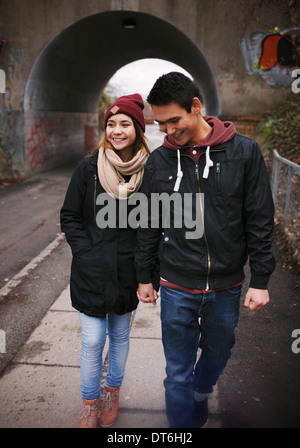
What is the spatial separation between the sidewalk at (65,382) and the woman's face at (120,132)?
1.90 meters

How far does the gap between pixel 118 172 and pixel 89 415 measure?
5.33 feet

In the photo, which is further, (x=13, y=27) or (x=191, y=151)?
(x=13, y=27)

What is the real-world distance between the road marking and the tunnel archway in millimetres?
7497

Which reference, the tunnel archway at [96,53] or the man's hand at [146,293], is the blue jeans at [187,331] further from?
the tunnel archway at [96,53]

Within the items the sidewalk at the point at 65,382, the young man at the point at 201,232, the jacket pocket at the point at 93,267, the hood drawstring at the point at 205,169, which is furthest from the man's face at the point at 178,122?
the sidewalk at the point at 65,382

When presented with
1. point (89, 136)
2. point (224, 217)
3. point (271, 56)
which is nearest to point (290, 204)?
point (224, 217)

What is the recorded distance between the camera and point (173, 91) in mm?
2094

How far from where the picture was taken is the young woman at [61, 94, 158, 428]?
8.06ft

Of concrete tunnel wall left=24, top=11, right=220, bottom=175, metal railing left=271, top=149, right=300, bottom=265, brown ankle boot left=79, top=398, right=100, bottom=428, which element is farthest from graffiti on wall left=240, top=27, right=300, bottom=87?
brown ankle boot left=79, top=398, right=100, bottom=428

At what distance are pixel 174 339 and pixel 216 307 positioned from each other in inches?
12.7

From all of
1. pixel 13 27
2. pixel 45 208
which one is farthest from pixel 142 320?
pixel 13 27

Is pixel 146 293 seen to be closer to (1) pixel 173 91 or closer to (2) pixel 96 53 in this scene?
(1) pixel 173 91

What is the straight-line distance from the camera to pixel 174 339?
2322 millimetres

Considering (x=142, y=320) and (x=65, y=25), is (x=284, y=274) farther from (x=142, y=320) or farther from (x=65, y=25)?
(x=65, y=25)
